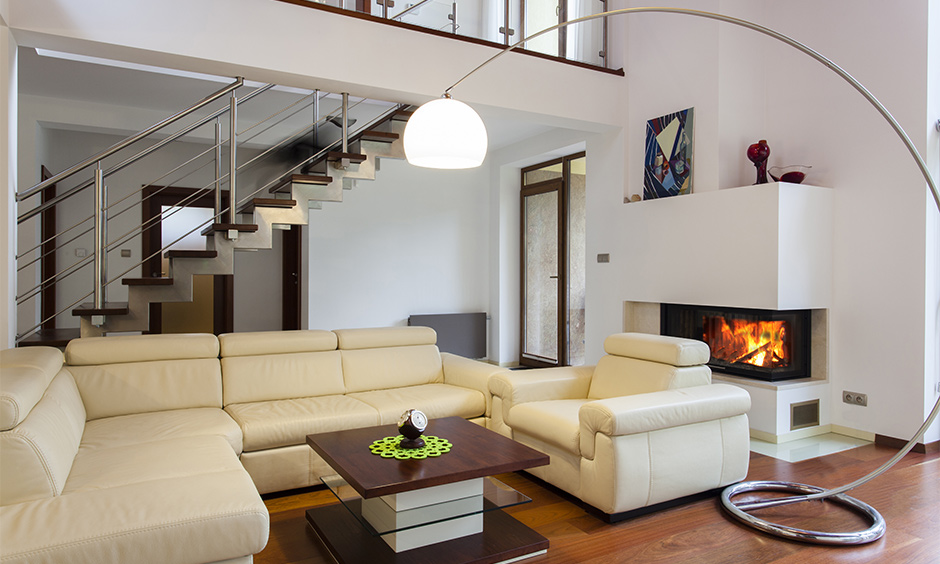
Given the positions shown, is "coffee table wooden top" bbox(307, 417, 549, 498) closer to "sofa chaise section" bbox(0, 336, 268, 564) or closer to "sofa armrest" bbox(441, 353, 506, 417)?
"sofa chaise section" bbox(0, 336, 268, 564)

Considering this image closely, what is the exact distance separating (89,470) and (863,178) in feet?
15.7

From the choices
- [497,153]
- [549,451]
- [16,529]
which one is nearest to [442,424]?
[549,451]

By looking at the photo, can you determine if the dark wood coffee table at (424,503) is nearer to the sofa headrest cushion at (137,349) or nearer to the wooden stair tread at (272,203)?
the sofa headrest cushion at (137,349)

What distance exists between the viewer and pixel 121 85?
17.9 feet

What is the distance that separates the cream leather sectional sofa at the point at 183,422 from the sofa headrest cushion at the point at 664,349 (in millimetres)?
881

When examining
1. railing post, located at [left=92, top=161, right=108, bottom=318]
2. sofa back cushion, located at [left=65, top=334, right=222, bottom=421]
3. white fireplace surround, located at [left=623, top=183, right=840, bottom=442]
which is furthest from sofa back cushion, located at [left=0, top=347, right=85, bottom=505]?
white fireplace surround, located at [left=623, top=183, right=840, bottom=442]

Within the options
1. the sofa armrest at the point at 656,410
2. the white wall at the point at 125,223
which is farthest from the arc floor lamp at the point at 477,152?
the white wall at the point at 125,223

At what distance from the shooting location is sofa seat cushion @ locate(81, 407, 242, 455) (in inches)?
111

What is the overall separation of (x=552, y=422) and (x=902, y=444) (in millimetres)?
2589

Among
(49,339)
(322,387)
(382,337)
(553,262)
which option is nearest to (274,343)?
(322,387)

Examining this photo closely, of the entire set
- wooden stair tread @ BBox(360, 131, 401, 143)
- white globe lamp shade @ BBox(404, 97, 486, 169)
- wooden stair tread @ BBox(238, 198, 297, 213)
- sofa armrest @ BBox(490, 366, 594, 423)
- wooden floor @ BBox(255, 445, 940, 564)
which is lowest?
wooden floor @ BBox(255, 445, 940, 564)

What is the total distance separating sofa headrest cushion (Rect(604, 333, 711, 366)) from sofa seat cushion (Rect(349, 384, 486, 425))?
0.95m

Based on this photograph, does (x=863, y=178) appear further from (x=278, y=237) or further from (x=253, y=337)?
(x=278, y=237)

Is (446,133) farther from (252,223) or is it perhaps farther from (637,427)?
(252,223)
